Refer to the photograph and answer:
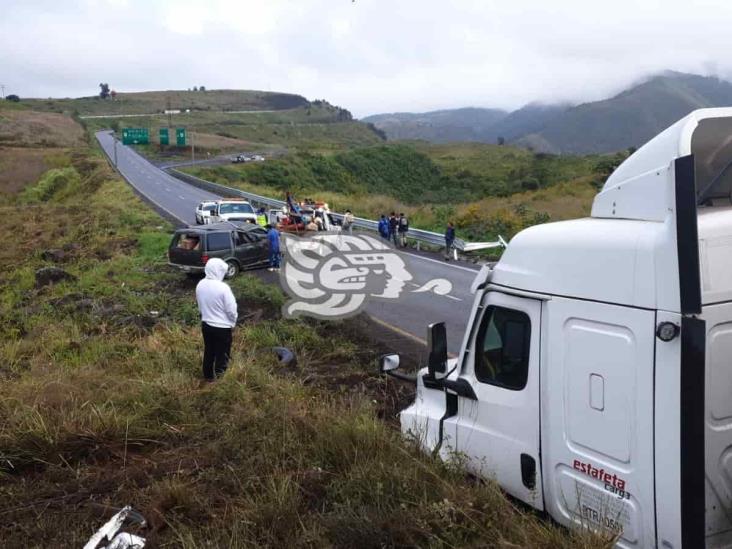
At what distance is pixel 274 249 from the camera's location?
62.1 ft

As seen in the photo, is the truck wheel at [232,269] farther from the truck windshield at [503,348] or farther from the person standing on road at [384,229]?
the truck windshield at [503,348]

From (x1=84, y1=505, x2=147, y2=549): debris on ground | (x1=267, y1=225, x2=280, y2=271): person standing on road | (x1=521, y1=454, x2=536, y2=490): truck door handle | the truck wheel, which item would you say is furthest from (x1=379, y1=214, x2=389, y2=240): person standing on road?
(x1=84, y1=505, x2=147, y2=549): debris on ground

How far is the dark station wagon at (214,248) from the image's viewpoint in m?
17.6

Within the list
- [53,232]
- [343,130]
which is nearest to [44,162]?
[53,232]

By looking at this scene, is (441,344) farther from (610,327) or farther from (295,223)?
(295,223)

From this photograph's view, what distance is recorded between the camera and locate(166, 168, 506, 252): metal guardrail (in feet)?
23.0

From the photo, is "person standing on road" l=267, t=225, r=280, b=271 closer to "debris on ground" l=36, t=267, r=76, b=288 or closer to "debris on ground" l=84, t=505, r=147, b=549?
"debris on ground" l=36, t=267, r=76, b=288

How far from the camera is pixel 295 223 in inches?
920

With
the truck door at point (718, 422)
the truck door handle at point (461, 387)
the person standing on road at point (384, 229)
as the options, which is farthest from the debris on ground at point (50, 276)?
the truck door at point (718, 422)

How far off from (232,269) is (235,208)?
1192cm

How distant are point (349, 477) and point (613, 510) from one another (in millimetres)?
1657

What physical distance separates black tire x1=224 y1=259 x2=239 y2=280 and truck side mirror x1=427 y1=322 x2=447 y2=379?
1390 cm

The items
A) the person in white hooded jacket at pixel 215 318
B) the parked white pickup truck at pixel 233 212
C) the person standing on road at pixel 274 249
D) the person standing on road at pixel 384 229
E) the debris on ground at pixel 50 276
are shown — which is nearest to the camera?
the person in white hooded jacket at pixel 215 318

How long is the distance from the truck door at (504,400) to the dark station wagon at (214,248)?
13507 millimetres
